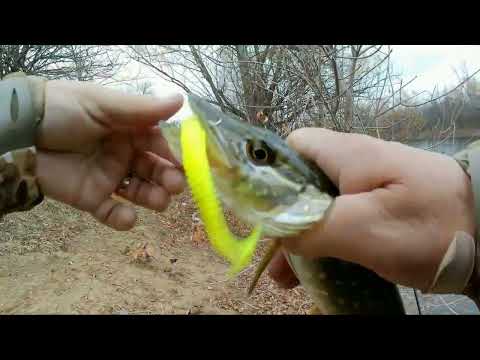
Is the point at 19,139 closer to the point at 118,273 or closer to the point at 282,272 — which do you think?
the point at 282,272

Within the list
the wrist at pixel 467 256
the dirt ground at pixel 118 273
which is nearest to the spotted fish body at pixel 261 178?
the wrist at pixel 467 256

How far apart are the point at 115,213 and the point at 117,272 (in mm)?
3097

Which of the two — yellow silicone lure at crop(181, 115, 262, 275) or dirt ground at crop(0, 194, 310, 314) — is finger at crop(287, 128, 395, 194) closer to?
yellow silicone lure at crop(181, 115, 262, 275)

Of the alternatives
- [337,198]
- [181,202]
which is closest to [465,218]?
[337,198]

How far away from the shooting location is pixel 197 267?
4.44m

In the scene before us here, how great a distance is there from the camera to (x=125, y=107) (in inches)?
40.9

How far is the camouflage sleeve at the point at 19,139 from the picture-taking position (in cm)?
104

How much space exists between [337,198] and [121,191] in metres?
0.72

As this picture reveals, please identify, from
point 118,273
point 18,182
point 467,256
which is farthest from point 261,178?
point 118,273

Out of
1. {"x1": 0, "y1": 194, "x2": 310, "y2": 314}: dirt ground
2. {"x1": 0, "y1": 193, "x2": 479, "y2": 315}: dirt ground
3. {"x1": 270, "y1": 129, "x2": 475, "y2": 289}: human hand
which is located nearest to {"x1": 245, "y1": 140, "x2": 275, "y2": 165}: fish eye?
{"x1": 270, "y1": 129, "x2": 475, "y2": 289}: human hand

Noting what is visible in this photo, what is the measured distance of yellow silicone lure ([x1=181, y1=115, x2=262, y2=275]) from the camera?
0.63 meters

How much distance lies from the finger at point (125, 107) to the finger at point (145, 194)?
0.57ft

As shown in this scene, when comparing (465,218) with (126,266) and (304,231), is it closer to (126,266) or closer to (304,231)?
(304,231)

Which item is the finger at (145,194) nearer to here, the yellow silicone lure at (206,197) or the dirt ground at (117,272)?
the yellow silicone lure at (206,197)
